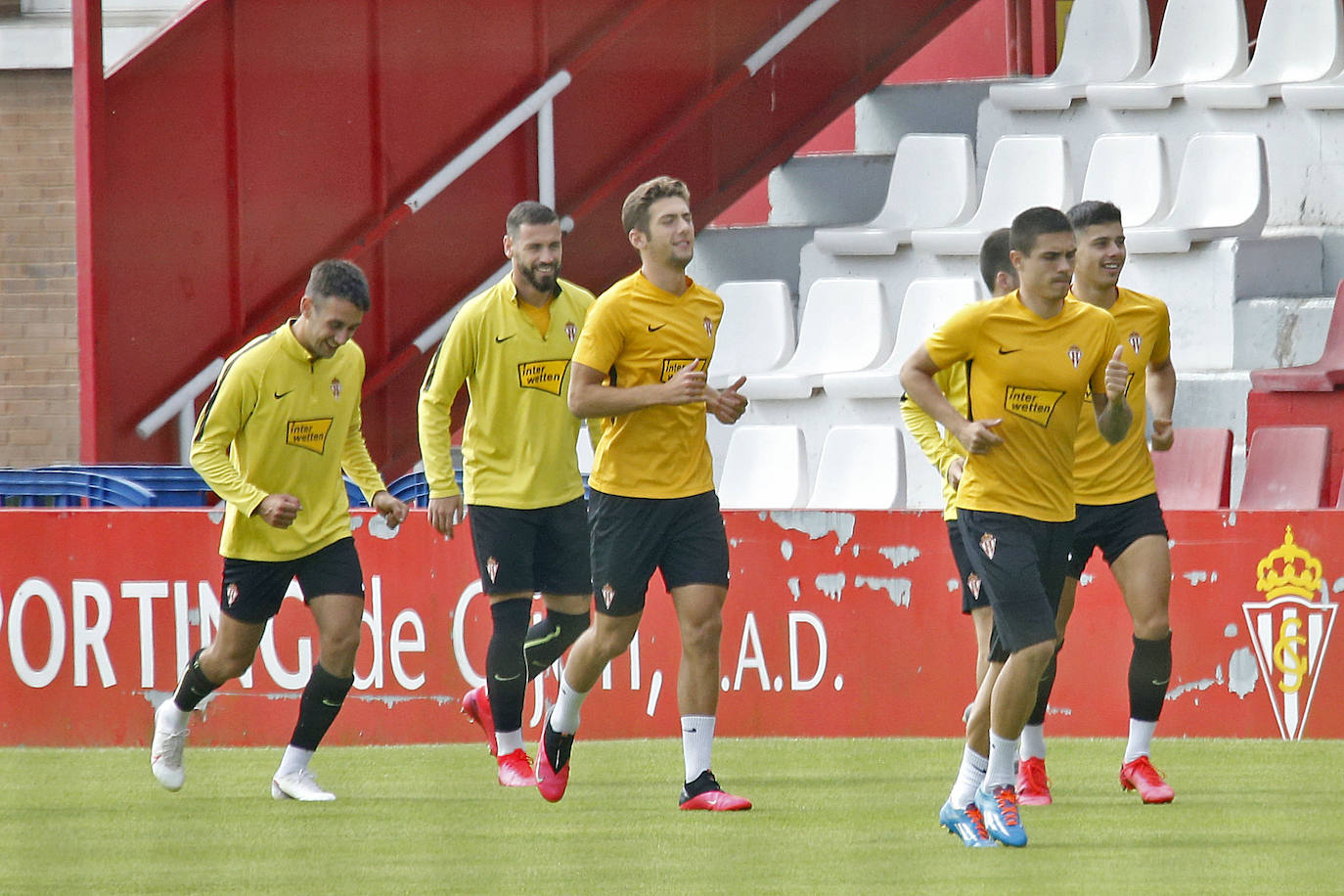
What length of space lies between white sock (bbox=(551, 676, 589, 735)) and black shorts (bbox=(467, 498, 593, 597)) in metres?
0.53

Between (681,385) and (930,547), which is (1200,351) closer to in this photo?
(930,547)

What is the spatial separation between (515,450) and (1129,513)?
2091mm

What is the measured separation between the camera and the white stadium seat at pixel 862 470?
1208cm

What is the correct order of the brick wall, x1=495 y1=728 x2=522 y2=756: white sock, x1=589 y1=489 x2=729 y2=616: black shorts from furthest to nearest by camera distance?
the brick wall, x1=495 y1=728 x2=522 y2=756: white sock, x1=589 y1=489 x2=729 y2=616: black shorts

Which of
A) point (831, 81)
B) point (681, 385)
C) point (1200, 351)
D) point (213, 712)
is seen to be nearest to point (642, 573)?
point (681, 385)

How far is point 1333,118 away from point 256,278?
6.04 m

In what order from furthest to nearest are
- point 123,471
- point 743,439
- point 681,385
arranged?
point 743,439
point 123,471
point 681,385

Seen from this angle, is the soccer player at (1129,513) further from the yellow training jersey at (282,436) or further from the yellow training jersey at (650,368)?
the yellow training jersey at (282,436)

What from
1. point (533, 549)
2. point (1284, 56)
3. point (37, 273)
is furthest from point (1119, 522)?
point (37, 273)

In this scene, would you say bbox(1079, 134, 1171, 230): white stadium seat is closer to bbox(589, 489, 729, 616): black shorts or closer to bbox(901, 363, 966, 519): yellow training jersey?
bbox(901, 363, 966, 519): yellow training jersey

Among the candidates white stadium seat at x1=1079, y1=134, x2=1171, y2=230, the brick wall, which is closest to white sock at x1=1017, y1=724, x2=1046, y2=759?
white stadium seat at x1=1079, y1=134, x2=1171, y2=230

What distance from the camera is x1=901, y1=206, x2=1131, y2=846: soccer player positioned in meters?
6.46

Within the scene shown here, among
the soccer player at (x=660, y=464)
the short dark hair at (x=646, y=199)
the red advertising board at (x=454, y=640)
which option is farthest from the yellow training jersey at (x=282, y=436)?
the red advertising board at (x=454, y=640)

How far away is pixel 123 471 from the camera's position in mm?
11508
